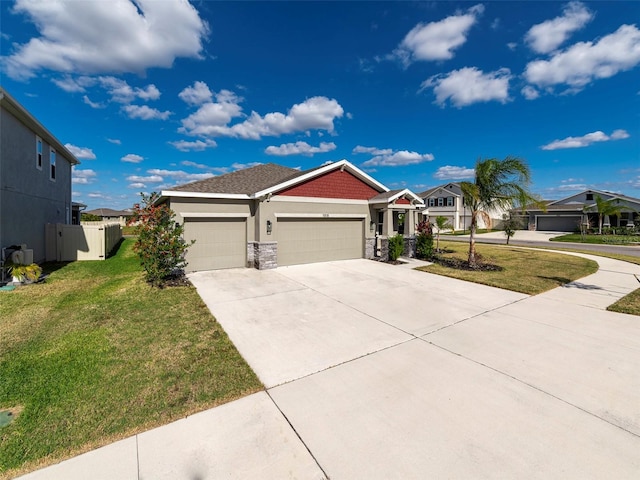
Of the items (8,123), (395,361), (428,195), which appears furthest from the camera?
(428,195)

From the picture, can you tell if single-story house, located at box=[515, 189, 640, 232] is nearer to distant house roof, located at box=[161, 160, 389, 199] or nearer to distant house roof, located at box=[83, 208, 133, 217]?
distant house roof, located at box=[161, 160, 389, 199]

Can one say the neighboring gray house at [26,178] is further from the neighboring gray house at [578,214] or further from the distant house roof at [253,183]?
the neighboring gray house at [578,214]

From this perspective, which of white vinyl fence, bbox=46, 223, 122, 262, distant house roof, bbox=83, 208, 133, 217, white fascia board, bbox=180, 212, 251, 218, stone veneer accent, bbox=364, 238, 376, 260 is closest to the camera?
white fascia board, bbox=180, 212, 251, 218

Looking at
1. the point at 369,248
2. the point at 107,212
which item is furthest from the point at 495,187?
the point at 107,212

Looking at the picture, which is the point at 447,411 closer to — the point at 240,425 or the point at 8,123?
the point at 240,425

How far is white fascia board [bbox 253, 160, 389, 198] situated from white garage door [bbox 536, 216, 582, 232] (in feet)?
126

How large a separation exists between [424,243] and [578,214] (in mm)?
36412

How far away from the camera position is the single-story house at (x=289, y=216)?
11.2 metres

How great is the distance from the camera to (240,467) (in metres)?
2.56

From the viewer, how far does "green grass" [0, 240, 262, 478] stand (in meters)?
2.94

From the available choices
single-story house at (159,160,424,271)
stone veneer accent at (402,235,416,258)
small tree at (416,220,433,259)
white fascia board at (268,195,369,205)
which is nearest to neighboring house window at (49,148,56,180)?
single-story house at (159,160,424,271)

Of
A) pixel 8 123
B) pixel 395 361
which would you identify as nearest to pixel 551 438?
pixel 395 361

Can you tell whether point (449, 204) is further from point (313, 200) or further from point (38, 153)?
point (38, 153)

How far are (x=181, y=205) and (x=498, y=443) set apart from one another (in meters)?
10.9
